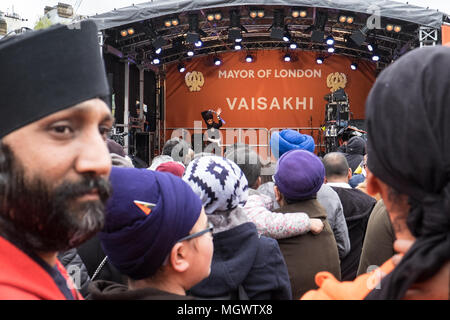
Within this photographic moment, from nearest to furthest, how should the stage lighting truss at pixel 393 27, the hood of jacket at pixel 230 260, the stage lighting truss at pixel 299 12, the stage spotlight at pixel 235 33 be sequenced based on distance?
the hood of jacket at pixel 230 260, the stage lighting truss at pixel 393 27, the stage lighting truss at pixel 299 12, the stage spotlight at pixel 235 33

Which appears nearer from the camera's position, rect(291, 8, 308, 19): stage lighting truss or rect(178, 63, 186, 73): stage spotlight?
rect(291, 8, 308, 19): stage lighting truss

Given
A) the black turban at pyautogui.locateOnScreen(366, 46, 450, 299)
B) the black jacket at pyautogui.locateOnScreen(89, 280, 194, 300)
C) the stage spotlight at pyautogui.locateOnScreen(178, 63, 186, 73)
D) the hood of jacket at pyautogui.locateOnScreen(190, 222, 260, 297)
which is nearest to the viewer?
the black turban at pyautogui.locateOnScreen(366, 46, 450, 299)

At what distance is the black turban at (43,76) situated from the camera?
85 cm

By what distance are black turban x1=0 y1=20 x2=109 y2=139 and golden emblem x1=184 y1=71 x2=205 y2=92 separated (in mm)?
12793

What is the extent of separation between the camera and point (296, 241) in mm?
2113

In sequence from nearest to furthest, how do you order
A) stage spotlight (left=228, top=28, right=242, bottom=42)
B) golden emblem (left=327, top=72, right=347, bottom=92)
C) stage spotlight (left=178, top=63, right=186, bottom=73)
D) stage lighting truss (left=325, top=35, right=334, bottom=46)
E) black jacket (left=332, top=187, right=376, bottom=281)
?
1. black jacket (left=332, top=187, right=376, bottom=281)
2. stage spotlight (left=228, top=28, right=242, bottom=42)
3. stage lighting truss (left=325, top=35, right=334, bottom=46)
4. golden emblem (left=327, top=72, right=347, bottom=92)
5. stage spotlight (left=178, top=63, right=186, bottom=73)

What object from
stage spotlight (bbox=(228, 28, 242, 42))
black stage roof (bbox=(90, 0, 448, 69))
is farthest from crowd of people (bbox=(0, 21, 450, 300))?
stage spotlight (bbox=(228, 28, 242, 42))

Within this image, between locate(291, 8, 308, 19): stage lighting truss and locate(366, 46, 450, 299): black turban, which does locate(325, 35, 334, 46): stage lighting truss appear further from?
locate(366, 46, 450, 299): black turban

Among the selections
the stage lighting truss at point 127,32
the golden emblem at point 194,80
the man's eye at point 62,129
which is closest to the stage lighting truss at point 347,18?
the stage lighting truss at point 127,32

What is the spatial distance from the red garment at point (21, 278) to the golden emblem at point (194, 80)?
42.6 ft

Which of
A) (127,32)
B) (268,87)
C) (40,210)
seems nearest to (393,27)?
(268,87)

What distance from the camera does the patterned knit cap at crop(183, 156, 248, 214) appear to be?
5.25 ft

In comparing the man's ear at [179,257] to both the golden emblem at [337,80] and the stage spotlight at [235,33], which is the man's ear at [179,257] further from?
the golden emblem at [337,80]
